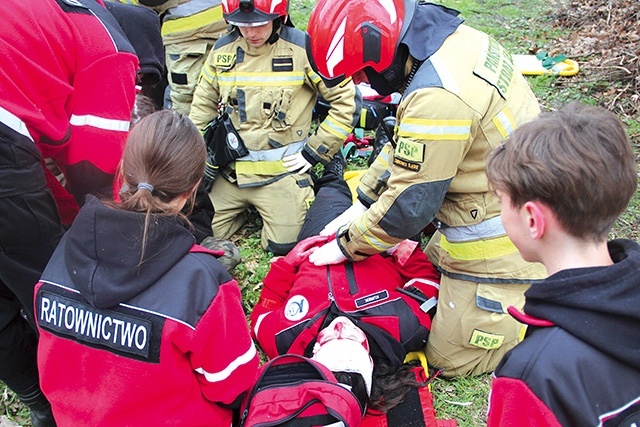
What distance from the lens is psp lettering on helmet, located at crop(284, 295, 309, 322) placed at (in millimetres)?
3223

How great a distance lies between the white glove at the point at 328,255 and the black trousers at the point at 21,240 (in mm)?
1445

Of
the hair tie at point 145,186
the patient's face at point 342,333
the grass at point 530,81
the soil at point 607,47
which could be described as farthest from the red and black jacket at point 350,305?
the soil at point 607,47

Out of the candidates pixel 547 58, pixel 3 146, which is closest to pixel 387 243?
pixel 3 146

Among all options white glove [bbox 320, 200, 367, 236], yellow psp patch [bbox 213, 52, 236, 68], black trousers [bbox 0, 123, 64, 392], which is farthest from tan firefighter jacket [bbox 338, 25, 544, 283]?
yellow psp patch [bbox 213, 52, 236, 68]

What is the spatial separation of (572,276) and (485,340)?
5.82ft

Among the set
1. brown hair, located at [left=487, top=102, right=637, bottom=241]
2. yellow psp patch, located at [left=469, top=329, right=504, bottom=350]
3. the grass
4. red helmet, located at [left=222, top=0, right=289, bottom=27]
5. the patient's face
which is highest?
brown hair, located at [left=487, top=102, right=637, bottom=241]

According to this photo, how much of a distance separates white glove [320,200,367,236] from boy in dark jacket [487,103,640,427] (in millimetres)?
1910

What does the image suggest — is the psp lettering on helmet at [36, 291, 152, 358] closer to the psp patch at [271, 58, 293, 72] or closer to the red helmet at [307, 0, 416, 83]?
the red helmet at [307, 0, 416, 83]

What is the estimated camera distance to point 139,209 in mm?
1947

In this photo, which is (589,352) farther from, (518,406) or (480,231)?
(480,231)

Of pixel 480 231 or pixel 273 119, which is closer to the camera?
pixel 480 231

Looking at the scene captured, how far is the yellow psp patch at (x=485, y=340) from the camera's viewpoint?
10.2ft

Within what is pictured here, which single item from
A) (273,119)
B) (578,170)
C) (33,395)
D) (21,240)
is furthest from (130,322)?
(273,119)

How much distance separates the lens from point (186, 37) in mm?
5117
